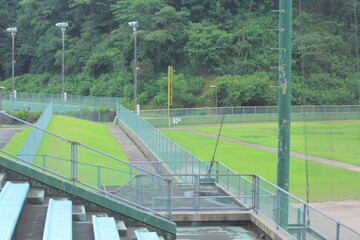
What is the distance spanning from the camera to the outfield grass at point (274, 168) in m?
21.0

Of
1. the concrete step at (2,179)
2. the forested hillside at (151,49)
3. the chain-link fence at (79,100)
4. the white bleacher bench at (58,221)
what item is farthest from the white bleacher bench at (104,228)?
the forested hillside at (151,49)

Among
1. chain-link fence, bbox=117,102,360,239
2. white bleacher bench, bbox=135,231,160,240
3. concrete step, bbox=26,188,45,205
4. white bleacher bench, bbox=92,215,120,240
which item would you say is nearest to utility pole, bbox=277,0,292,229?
chain-link fence, bbox=117,102,360,239

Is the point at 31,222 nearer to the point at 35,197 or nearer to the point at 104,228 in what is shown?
the point at 35,197

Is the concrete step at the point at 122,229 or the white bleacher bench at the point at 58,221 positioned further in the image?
the concrete step at the point at 122,229

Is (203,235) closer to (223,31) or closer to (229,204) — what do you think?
(229,204)

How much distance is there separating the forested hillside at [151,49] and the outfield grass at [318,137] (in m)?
10.6

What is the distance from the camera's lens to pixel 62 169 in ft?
64.0

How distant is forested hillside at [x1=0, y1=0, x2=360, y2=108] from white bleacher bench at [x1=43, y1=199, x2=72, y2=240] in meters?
52.1

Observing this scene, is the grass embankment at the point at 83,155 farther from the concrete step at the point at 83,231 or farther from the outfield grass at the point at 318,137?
the outfield grass at the point at 318,137

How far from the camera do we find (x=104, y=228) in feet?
27.6

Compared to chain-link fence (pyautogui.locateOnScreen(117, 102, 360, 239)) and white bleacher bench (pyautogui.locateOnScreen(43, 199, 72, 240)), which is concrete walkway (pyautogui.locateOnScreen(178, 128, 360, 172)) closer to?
chain-link fence (pyautogui.locateOnScreen(117, 102, 360, 239))

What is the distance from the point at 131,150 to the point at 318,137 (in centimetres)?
2091

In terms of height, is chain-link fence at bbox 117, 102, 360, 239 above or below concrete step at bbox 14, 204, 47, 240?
below

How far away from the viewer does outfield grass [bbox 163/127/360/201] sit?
69.0ft
